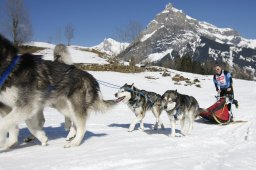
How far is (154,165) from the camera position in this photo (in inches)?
177

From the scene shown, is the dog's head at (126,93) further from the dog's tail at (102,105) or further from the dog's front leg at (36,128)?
the dog's front leg at (36,128)

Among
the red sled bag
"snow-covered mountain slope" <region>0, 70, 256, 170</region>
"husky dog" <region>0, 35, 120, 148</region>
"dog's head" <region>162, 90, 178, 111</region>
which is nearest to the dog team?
"husky dog" <region>0, 35, 120, 148</region>

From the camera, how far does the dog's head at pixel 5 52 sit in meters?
5.00

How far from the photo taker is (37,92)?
5266 mm

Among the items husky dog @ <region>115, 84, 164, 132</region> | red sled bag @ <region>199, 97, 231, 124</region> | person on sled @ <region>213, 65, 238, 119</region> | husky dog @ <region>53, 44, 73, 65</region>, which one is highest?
husky dog @ <region>53, 44, 73, 65</region>

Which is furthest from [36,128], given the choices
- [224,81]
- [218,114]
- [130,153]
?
[224,81]

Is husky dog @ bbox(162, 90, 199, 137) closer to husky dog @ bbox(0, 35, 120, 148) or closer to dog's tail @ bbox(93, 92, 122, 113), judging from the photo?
dog's tail @ bbox(93, 92, 122, 113)

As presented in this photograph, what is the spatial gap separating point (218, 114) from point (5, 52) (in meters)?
7.39

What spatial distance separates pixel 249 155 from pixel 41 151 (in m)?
3.38

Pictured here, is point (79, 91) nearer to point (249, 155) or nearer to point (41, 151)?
point (41, 151)

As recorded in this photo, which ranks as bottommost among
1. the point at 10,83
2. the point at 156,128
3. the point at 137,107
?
the point at 156,128

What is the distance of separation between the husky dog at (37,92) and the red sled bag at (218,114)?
4955mm

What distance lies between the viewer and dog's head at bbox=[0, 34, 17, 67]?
A: 16.4ft

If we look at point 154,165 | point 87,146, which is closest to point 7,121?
point 87,146
